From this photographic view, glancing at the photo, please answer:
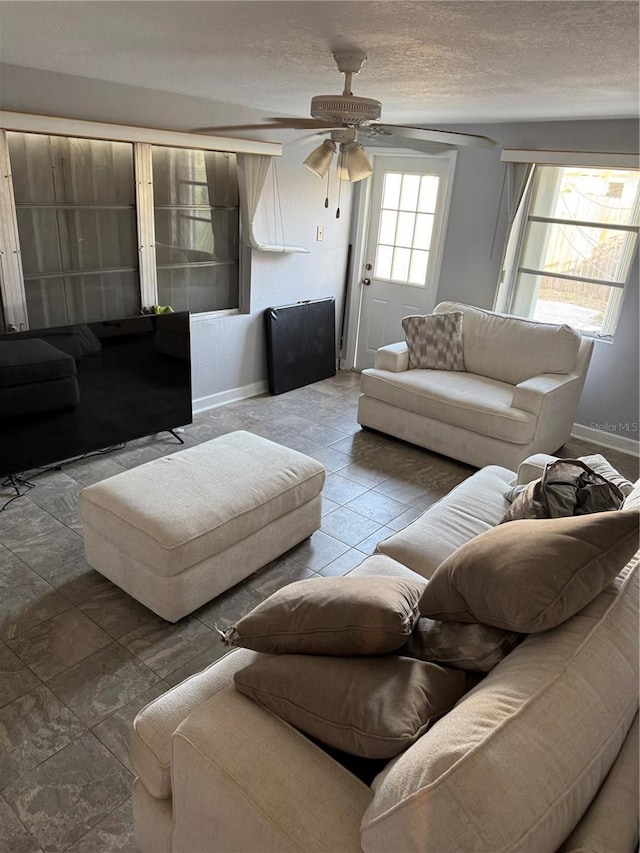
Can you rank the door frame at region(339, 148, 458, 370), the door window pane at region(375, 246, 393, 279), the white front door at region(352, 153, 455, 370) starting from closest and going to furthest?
the door frame at region(339, 148, 458, 370) → the white front door at region(352, 153, 455, 370) → the door window pane at region(375, 246, 393, 279)

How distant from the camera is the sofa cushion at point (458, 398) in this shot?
3.77 meters

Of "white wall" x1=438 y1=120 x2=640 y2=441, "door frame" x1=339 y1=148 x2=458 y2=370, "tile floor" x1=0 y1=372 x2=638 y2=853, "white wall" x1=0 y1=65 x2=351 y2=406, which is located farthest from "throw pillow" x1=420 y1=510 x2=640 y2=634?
"door frame" x1=339 y1=148 x2=458 y2=370

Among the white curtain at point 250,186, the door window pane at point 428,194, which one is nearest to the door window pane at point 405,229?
the door window pane at point 428,194

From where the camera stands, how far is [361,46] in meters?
2.01

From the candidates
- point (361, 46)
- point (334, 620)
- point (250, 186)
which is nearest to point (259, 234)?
point (250, 186)

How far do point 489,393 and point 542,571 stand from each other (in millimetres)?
2988

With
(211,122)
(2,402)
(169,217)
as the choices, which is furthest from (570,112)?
(2,402)

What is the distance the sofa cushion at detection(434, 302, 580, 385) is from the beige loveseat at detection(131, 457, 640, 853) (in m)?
3.01

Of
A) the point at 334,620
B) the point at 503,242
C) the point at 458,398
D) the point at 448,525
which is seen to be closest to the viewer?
the point at 334,620

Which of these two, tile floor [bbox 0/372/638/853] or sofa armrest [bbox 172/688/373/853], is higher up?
sofa armrest [bbox 172/688/373/853]

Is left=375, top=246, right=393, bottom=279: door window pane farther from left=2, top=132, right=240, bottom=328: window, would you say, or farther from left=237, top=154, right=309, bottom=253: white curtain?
left=2, top=132, right=240, bottom=328: window

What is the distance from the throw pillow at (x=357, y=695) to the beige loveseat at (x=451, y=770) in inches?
1.9

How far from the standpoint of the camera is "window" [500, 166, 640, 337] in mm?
4219

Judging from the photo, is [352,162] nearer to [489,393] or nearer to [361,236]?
[489,393]
